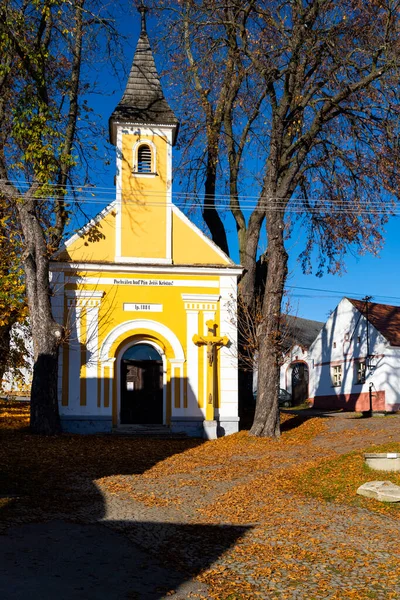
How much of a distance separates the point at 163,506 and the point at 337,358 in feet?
86.5

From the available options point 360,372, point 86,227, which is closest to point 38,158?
point 86,227

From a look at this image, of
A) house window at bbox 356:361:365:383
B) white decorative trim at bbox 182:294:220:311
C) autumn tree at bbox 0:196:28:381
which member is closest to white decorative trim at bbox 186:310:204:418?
white decorative trim at bbox 182:294:220:311

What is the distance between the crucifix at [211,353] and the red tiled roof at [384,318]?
12.7m

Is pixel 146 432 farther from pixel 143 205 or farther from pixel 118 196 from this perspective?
pixel 118 196

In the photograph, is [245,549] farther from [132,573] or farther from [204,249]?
[204,249]

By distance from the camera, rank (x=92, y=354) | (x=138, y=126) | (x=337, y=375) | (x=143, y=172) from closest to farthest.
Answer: (x=92, y=354) < (x=143, y=172) < (x=138, y=126) < (x=337, y=375)

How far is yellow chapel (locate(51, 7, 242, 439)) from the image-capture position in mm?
21281

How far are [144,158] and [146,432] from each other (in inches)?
357

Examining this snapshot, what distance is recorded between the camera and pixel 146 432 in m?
20.9

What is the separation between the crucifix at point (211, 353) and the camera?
21.4 meters

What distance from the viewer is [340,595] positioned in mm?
6656

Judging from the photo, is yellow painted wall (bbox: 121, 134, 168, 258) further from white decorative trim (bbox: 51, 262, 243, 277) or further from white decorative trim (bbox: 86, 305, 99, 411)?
white decorative trim (bbox: 86, 305, 99, 411)

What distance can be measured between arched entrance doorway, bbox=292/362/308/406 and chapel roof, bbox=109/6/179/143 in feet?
73.4

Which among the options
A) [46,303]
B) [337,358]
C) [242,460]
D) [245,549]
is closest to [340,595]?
[245,549]
